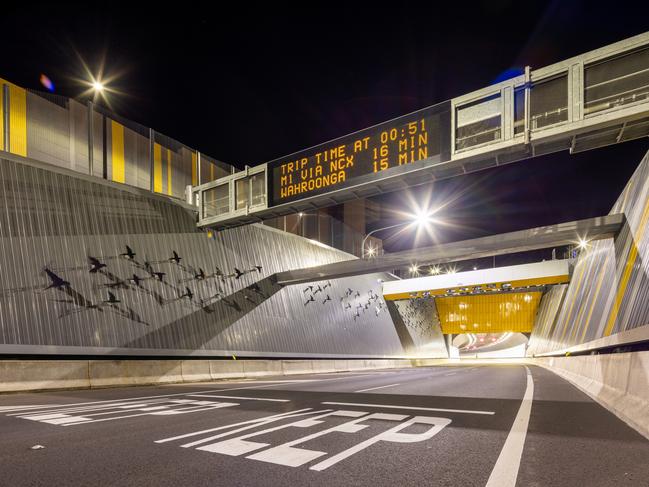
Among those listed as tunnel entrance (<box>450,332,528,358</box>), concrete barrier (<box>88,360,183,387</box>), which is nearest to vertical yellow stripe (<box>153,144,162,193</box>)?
concrete barrier (<box>88,360,183,387</box>)

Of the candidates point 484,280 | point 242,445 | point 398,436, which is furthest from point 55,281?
point 484,280

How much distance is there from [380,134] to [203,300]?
1249 centimetres

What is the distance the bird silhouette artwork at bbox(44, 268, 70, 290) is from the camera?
1476cm

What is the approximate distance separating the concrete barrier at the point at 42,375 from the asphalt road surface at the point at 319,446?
14.8 ft

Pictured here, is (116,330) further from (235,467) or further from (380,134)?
(235,467)

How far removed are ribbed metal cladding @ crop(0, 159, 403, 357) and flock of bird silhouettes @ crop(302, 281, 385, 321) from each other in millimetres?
2300

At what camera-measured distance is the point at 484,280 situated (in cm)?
4266

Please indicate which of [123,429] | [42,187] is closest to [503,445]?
[123,429]

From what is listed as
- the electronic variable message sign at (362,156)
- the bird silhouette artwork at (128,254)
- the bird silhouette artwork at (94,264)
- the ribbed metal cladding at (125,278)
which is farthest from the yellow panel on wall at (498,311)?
the bird silhouette artwork at (94,264)

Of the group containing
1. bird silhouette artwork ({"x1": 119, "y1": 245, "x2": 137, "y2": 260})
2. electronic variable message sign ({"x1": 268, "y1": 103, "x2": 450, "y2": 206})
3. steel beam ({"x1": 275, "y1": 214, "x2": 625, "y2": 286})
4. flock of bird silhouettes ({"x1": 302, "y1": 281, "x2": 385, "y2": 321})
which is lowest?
flock of bird silhouettes ({"x1": 302, "y1": 281, "x2": 385, "y2": 321})

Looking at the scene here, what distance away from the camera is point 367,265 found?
2408cm

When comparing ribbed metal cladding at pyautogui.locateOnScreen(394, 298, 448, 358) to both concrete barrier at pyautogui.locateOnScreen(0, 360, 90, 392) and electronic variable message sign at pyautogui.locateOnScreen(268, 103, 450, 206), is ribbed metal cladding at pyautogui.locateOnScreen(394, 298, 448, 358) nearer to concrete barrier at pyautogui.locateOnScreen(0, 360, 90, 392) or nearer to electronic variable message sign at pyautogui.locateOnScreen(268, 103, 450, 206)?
electronic variable message sign at pyautogui.locateOnScreen(268, 103, 450, 206)

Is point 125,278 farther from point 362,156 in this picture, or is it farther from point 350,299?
point 350,299

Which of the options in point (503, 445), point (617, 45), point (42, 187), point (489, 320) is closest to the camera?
point (503, 445)
